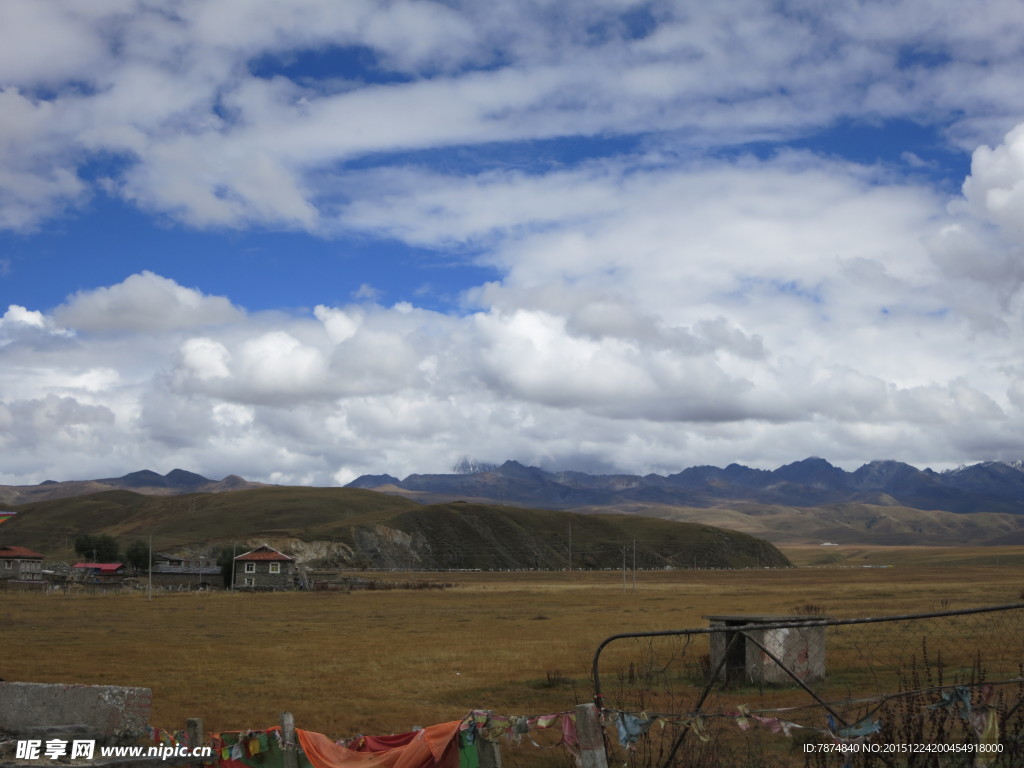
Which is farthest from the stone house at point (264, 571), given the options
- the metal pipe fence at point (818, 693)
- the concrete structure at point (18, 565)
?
the metal pipe fence at point (818, 693)

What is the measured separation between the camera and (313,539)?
489 ft

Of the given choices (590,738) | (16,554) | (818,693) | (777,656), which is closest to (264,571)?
(16,554)

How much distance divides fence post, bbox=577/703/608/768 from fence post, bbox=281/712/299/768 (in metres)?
3.94

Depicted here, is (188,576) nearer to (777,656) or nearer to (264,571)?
(264,571)

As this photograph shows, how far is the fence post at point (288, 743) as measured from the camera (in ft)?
35.8

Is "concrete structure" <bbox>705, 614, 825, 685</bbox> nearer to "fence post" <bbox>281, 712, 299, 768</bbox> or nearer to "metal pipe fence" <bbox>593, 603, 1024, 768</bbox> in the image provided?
"metal pipe fence" <bbox>593, 603, 1024, 768</bbox>

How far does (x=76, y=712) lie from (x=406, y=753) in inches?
163

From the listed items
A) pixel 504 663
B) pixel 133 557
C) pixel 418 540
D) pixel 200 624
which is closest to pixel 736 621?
pixel 504 663

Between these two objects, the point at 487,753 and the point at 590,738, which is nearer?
the point at 590,738

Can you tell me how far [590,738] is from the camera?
8.80 metres

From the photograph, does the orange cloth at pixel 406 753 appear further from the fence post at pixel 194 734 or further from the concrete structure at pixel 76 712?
the concrete structure at pixel 76 712

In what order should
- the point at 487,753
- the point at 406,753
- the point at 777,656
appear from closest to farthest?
1. the point at 487,753
2. the point at 406,753
3. the point at 777,656

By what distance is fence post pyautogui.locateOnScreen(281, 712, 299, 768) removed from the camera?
1092cm

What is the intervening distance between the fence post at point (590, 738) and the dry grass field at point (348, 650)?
884 cm
